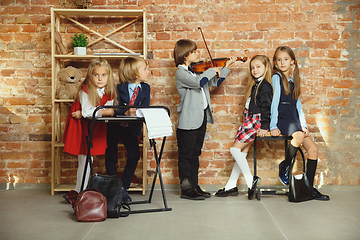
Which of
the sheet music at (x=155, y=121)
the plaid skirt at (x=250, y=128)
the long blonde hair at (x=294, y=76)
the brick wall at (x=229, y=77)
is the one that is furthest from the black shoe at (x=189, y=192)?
the long blonde hair at (x=294, y=76)

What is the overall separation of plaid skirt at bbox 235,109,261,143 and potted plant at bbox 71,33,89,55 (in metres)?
1.75

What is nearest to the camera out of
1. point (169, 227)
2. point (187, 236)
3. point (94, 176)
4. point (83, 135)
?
point (187, 236)

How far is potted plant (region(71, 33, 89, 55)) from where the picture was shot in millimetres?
2928

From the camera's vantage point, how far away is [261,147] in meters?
3.13

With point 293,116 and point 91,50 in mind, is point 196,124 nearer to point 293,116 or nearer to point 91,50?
point 293,116

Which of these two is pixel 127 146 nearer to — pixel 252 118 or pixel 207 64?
pixel 207 64

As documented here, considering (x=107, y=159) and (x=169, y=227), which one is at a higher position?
(x=107, y=159)

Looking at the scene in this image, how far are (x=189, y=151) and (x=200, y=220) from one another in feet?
2.48

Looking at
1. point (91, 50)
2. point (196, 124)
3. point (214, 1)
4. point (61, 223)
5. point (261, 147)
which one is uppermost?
point (214, 1)

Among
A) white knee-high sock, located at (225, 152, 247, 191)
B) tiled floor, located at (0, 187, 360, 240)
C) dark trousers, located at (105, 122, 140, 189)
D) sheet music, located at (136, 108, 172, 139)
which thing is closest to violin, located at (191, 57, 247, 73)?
sheet music, located at (136, 108, 172, 139)

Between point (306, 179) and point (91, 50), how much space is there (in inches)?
98.9

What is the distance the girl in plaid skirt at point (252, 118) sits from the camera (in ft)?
8.89

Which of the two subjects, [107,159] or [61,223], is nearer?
[61,223]

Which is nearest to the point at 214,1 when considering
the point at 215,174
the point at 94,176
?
the point at 215,174
